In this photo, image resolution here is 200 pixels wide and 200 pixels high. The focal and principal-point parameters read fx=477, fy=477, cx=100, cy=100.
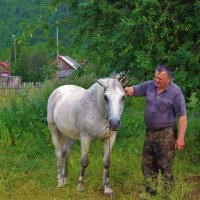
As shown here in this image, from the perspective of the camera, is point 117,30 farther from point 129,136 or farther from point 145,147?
point 129,136

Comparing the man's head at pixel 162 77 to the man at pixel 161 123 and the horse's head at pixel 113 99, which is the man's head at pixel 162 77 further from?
the horse's head at pixel 113 99

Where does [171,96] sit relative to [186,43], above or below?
below

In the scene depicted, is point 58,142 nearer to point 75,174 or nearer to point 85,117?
point 75,174

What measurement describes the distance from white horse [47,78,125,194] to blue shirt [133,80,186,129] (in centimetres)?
41

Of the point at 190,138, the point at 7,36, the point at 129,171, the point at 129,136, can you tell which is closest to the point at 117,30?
the point at 129,171

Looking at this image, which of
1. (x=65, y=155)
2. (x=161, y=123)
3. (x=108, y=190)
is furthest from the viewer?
(x=65, y=155)

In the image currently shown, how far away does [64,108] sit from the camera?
7891 mm

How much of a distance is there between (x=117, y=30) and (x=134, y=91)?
1.49 metres

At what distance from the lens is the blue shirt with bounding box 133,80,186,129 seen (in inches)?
242

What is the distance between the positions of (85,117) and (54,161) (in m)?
2.95

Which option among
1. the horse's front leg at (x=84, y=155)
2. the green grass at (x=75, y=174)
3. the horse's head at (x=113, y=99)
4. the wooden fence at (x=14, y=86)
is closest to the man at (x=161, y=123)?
the horse's head at (x=113, y=99)

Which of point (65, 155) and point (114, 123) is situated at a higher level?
point (114, 123)

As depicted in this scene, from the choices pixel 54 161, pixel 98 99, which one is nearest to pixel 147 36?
pixel 98 99

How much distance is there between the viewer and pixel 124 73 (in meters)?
8.48
